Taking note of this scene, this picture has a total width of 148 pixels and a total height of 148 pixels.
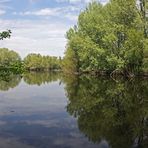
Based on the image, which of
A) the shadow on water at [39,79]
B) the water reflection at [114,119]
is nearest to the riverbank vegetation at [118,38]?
the shadow on water at [39,79]

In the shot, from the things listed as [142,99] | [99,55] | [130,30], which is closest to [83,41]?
[99,55]

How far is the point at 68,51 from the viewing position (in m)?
95.0

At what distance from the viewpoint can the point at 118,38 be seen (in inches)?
2477

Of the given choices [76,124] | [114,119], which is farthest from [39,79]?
[76,124]

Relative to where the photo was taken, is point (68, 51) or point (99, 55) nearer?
point (99, 55)

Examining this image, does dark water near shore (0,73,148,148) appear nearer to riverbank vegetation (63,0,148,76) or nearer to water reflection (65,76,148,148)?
water reflection (65,76,148,148)

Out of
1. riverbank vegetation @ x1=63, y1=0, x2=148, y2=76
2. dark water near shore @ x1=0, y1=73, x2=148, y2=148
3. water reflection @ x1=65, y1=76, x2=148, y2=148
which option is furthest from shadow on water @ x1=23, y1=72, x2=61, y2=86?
dark water near shore @ x1=0, y1=73, x2=148, y2=148

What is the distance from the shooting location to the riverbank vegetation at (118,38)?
57125mm

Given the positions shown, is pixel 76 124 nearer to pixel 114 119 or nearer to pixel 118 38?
pixel 114 119

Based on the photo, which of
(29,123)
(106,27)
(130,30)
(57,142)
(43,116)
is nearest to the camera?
(57,142)

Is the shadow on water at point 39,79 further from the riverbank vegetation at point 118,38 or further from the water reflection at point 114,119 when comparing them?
the water reflection at point 114,119

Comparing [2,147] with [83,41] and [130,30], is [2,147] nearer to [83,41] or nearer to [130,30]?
[130,30]

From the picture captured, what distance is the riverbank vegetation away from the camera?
57.1 meters

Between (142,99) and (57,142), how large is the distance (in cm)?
1543
